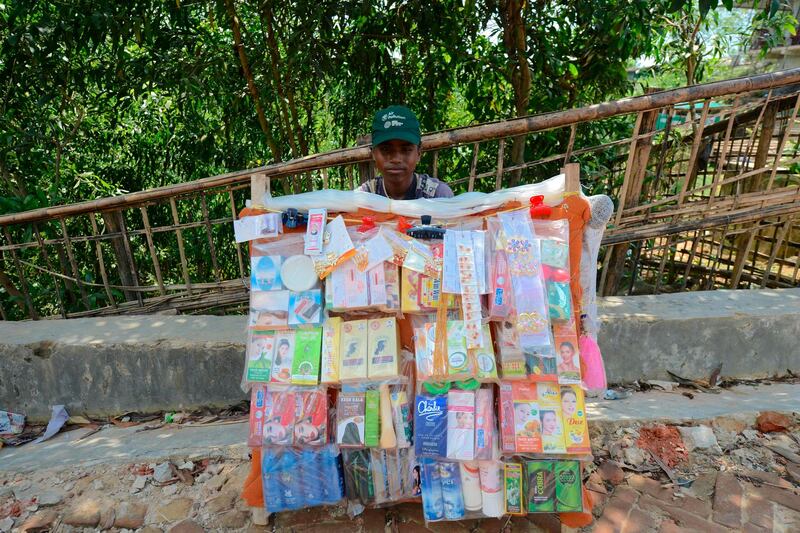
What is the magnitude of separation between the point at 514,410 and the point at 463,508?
410 millimetres

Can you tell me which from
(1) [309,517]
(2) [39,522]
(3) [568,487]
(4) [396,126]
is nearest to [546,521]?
(3) [568,487]

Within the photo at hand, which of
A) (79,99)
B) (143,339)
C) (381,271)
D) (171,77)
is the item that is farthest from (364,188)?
(79,99)

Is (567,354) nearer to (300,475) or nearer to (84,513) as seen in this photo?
(300,475)

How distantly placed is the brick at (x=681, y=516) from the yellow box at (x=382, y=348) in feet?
4.15

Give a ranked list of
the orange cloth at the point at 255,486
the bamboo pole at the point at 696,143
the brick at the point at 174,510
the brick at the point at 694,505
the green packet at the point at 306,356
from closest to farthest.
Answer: the green packet at the point at 306,356, the orange cloth at the point at 255,486, the brick at the point at 694,505, the brick at the point at 174,510, the bamboo pole at the point at 696,143

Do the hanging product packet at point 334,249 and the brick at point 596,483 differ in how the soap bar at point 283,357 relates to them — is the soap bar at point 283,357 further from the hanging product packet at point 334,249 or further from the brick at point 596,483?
the brick at point 596,483

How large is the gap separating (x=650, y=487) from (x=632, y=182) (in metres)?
1.83

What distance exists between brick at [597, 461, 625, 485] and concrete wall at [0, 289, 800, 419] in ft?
2.54

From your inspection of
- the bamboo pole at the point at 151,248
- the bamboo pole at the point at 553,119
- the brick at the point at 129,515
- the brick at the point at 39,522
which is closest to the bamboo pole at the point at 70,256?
the bamboo pole at the point at 151,248

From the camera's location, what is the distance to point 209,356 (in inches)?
116

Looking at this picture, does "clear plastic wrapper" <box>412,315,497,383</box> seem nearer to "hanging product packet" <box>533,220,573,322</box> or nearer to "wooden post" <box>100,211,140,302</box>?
"hanging product packet" <box>533,220,573,322</box>

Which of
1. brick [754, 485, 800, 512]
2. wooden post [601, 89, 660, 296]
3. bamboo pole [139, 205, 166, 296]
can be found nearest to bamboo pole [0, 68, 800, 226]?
wooden post [601, 89, 660, 296]

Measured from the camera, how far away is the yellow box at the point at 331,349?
1821 mm

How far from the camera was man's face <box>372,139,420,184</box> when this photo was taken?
222 centimetres
